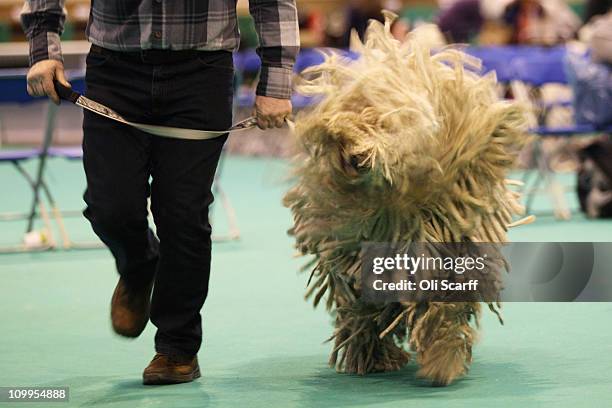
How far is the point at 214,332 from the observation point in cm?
466

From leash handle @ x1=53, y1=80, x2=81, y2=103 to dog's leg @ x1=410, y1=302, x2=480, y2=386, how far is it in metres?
1.24

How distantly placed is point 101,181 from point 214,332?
1196 millimetres

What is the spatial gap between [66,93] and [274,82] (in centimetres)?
64

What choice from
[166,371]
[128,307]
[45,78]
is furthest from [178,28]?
[166,371]

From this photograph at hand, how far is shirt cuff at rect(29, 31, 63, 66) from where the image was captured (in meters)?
3.77

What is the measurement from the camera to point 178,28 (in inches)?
142

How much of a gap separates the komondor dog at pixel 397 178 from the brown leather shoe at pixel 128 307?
556mm

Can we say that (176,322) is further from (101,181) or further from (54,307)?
(54,307)

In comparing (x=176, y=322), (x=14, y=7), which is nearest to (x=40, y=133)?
(x=14, y=7)

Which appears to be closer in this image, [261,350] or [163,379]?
[163,379]

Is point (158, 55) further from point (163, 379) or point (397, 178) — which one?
point (163, 379)

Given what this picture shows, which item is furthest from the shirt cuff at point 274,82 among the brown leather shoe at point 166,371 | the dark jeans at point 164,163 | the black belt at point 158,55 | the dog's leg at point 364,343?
the brown leather shoe at point 166,371

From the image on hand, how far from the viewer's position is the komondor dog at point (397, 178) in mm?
3451

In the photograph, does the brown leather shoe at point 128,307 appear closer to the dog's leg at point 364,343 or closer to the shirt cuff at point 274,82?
the dog's leg at point 364,343
